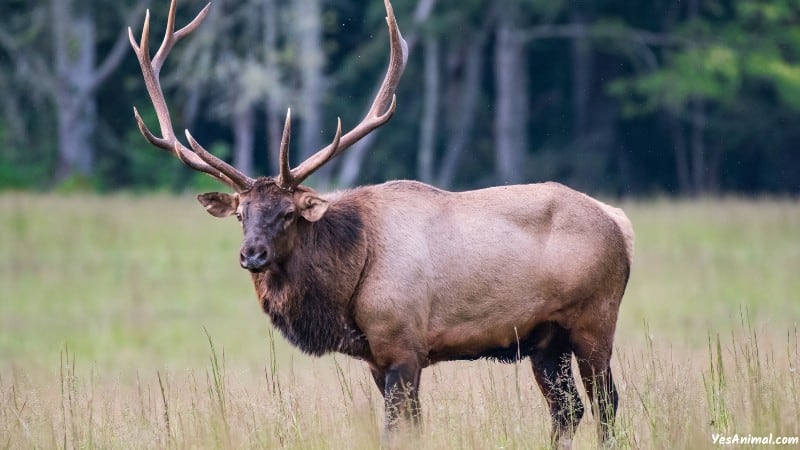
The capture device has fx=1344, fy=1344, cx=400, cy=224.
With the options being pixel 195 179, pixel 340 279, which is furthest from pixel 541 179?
pixel 340 279

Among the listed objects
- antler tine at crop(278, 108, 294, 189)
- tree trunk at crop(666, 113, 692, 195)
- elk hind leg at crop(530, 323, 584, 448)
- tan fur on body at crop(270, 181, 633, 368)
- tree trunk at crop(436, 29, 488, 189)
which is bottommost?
elk hind leg at crop(530, 323, 584, 448)

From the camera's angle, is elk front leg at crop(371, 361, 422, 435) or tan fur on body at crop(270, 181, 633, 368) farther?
tan fur on body at crop(270, 181, 633, 368)

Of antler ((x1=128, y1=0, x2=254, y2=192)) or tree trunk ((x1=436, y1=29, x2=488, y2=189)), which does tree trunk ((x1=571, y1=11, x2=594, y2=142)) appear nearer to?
tree trunk ((x1=436, y1=29, x2=488, y2=189))

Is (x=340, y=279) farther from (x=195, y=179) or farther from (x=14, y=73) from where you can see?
(x=14, y=73)

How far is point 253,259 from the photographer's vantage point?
284 inches

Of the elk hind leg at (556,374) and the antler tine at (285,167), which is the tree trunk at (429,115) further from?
the antler tine at (285,167)

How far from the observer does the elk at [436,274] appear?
7.50m

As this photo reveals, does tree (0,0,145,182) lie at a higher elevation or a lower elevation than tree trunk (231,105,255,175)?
higher

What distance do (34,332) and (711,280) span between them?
868 cm

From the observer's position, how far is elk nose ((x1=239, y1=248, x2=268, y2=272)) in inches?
283

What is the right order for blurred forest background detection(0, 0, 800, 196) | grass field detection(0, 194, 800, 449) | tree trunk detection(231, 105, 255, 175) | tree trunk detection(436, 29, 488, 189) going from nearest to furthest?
grass field detection(0, 194, 800, 449) → blurred forest background detection(0, 0, 800, 196) → tree trunk detection(231, 105, 255, 175) → tree trunk detection(436, 29, 488, 189)

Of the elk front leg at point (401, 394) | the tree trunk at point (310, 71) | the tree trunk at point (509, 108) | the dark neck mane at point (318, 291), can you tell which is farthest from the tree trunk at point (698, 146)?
the elk front leg at point (401, 394)

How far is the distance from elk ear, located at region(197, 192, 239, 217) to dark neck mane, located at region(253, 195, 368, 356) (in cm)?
40

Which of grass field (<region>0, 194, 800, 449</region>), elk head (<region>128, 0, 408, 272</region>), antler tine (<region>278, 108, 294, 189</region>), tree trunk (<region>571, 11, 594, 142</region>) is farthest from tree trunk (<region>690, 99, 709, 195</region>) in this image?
antler tine (<region>278, 108, 294, 189</region>)
